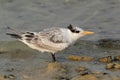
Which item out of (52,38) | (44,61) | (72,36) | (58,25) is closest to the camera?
(52,38)

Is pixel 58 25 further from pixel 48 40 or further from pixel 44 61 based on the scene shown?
pixel 48 40

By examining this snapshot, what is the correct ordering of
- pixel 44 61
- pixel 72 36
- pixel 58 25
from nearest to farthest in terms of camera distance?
pixel 72 36
pixel 44 61
pixel 58 25

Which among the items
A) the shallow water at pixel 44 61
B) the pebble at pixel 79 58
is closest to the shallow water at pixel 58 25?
the shallow water at pixel 44 61

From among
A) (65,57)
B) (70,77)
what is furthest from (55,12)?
(70,77)

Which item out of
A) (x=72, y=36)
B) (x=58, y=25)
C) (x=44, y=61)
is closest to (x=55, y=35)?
(x=72, y=36)

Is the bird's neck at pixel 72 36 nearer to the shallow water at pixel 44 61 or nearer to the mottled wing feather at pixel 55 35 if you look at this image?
the mottled wing feather at pixel 55 35

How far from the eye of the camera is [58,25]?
9.89 m

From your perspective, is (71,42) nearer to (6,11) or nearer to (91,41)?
(91,41)

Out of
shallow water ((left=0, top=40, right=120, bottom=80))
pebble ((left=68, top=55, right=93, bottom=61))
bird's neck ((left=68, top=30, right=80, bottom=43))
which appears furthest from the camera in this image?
pebble ((left=68, top=55, right=93, bottom=61))

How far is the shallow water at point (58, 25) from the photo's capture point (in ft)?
24.2

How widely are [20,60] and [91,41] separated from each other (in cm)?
193

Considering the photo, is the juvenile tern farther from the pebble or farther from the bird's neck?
the pebble

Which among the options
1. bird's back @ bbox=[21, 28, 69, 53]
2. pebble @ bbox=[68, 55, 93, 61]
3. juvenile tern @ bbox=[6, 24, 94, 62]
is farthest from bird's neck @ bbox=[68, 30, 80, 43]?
pebble @ bbox=[68, 55, 93, 61]

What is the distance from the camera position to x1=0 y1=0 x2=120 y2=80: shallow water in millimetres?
7375
